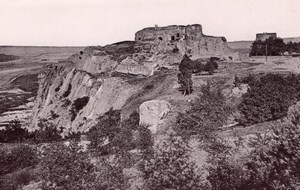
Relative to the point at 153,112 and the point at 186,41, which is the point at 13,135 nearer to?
the point at 153,112

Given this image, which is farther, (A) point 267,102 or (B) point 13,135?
(B) point 13,135

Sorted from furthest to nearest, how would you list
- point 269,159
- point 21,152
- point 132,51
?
point 132,51 → point 21,152 → point 269,159

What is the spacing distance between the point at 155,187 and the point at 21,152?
35.9 feet

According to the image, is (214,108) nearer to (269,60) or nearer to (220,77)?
(220,77)

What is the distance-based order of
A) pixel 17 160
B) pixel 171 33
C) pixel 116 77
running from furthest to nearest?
pixel 171 33
pixel 116 77
pixel 17 160

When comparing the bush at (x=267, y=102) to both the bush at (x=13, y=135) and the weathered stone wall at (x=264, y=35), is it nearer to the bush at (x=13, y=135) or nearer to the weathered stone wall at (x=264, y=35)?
the bush at (x=13, y=135)

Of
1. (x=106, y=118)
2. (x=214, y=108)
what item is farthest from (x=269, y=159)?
(x=106, y=118)

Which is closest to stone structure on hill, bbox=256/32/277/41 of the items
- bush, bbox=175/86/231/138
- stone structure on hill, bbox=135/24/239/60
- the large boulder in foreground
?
stone structure on hill, bbox=135/24/239/60

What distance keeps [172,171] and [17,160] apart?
10.9 meters

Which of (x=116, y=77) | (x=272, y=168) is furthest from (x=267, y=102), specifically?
(x=116, y=77)

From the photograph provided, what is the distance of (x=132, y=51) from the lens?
62.2 m

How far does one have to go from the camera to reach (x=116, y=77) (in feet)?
161

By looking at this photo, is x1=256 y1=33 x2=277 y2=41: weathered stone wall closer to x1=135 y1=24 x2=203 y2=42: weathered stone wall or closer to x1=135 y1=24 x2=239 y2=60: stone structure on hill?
x1=135 y1=24 x2=239 y2=60: stone structure on hill

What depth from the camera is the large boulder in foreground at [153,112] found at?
2841 cm
